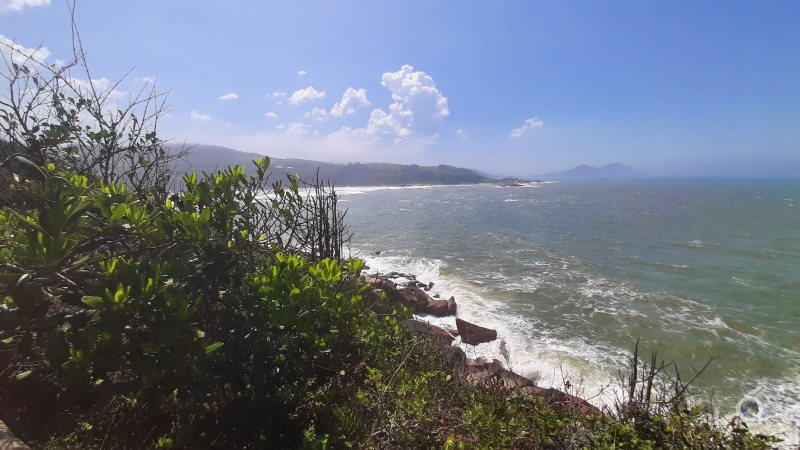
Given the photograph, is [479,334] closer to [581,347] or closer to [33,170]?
[581,347]

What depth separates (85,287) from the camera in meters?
2.15

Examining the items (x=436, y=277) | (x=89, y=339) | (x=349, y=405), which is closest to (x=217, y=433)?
(x=349, y=405)

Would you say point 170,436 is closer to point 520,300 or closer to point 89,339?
point 89,339

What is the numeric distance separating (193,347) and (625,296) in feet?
48.0

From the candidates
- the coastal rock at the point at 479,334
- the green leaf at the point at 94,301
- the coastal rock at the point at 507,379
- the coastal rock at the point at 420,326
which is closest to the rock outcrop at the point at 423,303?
the coastal rock at the point at 479,334

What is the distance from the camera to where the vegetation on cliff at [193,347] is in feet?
6.43

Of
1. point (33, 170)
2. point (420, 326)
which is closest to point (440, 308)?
point (420, 326)

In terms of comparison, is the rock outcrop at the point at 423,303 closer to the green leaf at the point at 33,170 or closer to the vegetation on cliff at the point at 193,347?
the vegetation on cliff at the point at 193,347

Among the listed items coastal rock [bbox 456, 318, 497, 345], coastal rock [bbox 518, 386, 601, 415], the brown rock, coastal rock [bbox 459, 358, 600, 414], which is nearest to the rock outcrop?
coastal rock [bbox 456, 318, 497, 345]

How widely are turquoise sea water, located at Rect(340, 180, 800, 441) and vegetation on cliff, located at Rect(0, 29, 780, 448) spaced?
179 centimetres

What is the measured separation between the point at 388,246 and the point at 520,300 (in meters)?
10.6

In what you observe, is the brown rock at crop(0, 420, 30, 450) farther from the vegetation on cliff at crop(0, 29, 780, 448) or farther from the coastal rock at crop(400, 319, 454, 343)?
the coastal rock at crop(400, 319, 454, 343)

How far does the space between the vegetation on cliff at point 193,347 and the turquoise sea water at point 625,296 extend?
179 centimetres

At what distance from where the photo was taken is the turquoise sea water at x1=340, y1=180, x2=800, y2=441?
845cm
